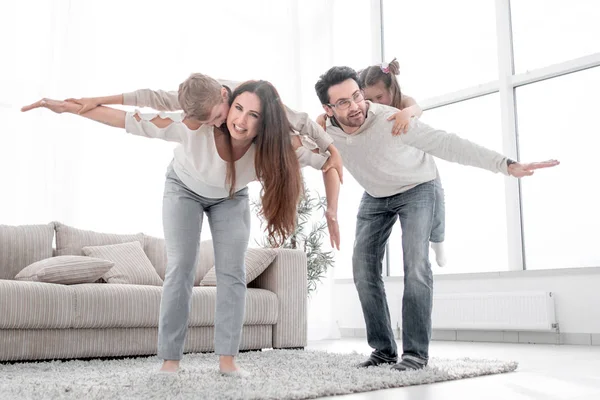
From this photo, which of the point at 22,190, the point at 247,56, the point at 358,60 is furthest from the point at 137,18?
the point at 358,60

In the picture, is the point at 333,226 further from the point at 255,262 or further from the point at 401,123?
the point at 255,262

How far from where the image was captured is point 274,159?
2.10 metres

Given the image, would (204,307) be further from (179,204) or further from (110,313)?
(179,204)

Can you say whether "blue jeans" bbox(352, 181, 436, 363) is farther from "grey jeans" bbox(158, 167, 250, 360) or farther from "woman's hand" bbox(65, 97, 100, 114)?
"woman's hand" bbox(65, 97, 100, 114)

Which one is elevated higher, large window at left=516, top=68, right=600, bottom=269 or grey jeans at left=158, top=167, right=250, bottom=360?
large window at left=516, top=68, right=600, bottom=269

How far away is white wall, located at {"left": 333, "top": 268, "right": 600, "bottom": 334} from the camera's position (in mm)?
4301

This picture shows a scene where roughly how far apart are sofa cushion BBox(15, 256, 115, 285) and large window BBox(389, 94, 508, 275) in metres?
3.30

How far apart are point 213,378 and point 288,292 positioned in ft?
5.51

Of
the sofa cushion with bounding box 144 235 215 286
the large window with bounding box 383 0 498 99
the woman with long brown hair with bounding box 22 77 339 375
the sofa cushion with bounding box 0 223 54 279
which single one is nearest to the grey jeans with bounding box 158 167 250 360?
the woman with long brown hair with bounding box 22 77 339 375

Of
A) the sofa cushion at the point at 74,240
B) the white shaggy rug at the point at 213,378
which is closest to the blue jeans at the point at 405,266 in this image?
the white shaggy rug at the point at 213,378

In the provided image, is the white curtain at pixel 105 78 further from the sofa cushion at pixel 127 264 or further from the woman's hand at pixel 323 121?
the woman's hand at pixel 323 121

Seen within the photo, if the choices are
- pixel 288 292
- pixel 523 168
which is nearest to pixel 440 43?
pixel 288 292

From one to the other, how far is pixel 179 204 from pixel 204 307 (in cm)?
129

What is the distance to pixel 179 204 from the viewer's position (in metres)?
2.22
